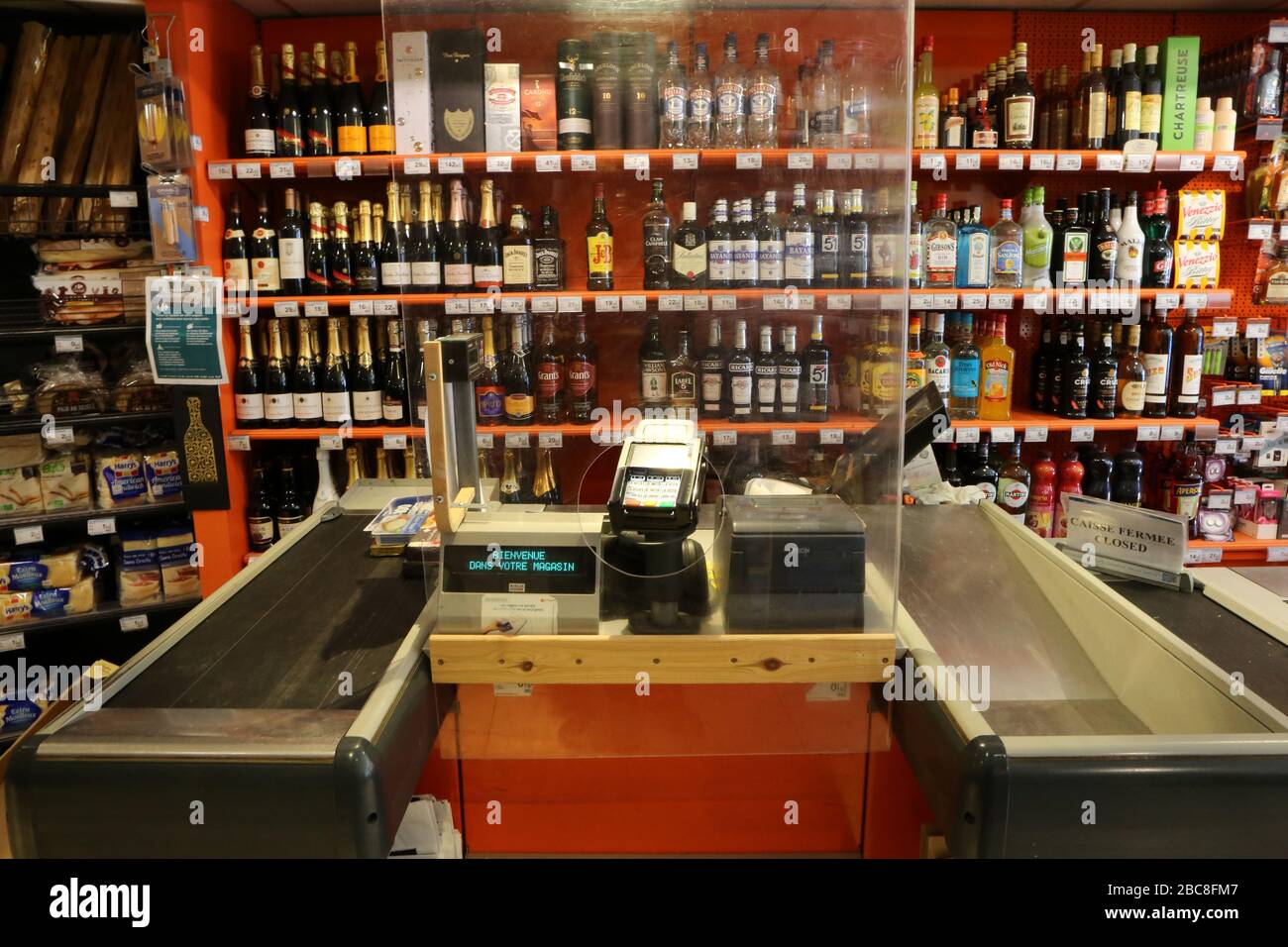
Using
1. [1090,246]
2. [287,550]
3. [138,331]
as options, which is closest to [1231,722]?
[287,550]

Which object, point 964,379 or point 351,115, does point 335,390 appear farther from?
point 964,379

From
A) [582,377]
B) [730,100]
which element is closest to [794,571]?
[582,377]

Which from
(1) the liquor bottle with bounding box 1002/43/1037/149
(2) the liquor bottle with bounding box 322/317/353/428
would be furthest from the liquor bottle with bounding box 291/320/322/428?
(1) the liquor bottle with bounding box 1002/43/1037/149

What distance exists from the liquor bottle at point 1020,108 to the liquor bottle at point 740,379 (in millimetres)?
2428

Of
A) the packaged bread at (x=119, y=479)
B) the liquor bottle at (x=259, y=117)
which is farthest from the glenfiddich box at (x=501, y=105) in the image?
the packaged bread at (x=119, y=479)

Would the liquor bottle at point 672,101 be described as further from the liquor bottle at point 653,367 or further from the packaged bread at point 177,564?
the packaged bread at point 177,564

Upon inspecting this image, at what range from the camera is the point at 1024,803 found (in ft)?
3.73

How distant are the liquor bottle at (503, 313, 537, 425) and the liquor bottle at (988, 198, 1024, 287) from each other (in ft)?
8.13

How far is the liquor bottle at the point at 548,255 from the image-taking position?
1.73 metres

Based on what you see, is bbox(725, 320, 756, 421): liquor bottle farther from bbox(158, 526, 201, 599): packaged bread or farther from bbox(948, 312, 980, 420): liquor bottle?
bbox(158, 526, 201, 599): packaged bread

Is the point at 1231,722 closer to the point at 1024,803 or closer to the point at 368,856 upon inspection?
the point at 1024,803

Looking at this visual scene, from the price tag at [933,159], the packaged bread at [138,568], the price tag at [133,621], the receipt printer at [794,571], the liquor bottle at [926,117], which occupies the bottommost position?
the price tag at [133,621]

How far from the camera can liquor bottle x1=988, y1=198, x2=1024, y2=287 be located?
3.45m

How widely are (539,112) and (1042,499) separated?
2.82m
